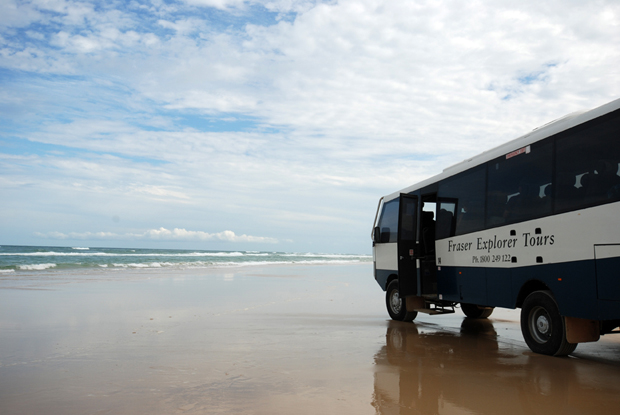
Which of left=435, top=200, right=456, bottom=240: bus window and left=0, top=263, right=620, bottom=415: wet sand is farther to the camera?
left=435, top=200, right=456, bottom=240: bus window

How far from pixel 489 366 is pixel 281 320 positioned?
201 inches

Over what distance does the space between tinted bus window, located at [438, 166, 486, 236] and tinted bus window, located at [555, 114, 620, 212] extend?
1.89 metres

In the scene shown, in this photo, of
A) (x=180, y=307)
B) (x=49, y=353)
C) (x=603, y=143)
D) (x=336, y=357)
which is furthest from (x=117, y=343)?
(x=603, y=143)

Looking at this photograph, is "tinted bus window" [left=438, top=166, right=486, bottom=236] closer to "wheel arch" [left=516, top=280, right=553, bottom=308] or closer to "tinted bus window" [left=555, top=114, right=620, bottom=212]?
"wheel arch" [left=516, top=280, right=553, bottom=308]

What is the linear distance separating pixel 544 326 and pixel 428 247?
3555 mm

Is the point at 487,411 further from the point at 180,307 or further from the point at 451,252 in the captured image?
the point at 180,307

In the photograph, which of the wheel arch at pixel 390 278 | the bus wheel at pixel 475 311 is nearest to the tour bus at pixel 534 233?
the wheel arch at pixel 390 278

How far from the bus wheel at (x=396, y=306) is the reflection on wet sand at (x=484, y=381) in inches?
99.1

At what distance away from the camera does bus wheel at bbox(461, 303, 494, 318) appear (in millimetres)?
11195

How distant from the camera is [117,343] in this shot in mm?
7629

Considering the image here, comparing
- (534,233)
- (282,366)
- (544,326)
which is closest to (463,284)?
(544,326)

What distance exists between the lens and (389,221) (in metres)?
11.8

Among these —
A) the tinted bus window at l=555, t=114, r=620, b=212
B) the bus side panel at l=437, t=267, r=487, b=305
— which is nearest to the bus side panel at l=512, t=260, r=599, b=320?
the tinted bus window at l=555, t=114, r=620, b=212

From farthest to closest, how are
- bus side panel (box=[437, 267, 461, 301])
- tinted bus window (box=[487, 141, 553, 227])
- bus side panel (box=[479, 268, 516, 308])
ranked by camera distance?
bus side panel (box=[437, 267, 461, 301])
bus side panel (box=[479, 268, 516, 308])
tinted bus window (box=[487, 141, 553, 227])
